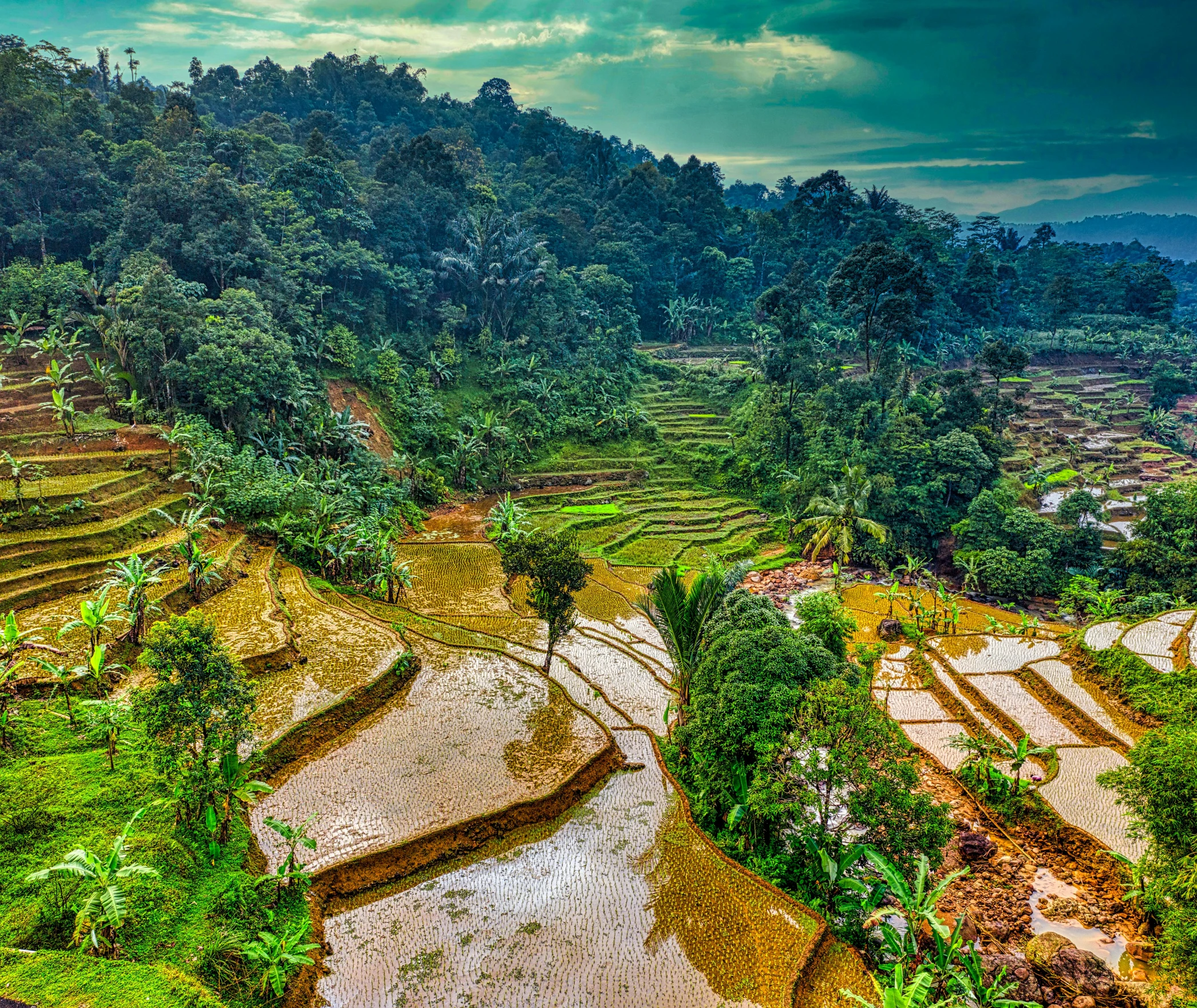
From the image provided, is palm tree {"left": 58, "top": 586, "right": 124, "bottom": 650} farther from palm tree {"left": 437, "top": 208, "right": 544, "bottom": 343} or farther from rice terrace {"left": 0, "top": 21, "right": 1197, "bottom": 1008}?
palm tree {"left": 437, "top": 208, "right": 544, "bottom": 343}

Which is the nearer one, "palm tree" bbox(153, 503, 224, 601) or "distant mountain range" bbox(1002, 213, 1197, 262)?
"palm tree" bbox(153, 503, 224, 601)

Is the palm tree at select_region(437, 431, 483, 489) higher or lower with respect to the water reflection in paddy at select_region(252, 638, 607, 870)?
higher

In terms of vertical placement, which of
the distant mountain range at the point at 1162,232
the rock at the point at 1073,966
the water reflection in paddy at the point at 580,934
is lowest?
the rock at the point at 1073,966

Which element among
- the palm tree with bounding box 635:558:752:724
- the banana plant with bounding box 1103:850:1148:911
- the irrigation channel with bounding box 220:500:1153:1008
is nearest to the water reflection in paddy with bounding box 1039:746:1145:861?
the irrigation channel with bounding box 220:500:1153:1008

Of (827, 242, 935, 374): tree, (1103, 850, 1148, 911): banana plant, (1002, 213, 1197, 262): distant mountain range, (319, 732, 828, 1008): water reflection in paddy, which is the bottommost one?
(1103, 850, 1148, 911): banana plant

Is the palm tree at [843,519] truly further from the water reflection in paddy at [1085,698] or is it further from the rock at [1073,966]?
the rock at [1073,966]

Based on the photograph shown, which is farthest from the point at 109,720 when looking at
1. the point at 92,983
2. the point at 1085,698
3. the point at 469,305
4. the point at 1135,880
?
the point at 469,305

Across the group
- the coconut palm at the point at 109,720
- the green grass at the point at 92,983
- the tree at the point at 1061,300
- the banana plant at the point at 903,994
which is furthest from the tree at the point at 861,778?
the tree at the point at 1061,300
